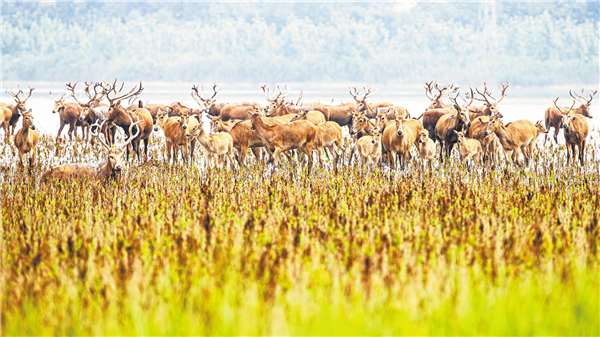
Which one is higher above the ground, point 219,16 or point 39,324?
point 219,16

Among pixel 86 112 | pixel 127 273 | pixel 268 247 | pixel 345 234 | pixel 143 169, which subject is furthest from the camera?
pixel 86 112

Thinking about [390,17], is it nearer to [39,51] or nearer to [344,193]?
[39,51]

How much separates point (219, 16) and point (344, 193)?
510ft

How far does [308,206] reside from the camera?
8.59 metres

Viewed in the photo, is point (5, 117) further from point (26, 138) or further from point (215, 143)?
point (215, 143)

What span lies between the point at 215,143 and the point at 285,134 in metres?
1.41

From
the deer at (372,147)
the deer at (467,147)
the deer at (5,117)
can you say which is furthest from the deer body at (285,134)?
the deer at (5,117)

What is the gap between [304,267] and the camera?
5691 mm

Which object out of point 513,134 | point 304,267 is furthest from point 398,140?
point 304,267

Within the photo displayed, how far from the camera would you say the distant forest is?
121062mm

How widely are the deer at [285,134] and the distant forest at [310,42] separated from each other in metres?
104

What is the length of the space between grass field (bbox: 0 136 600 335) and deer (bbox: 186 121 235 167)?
5044mm

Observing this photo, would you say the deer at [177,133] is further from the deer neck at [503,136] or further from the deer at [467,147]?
the deer neck at [503,136]

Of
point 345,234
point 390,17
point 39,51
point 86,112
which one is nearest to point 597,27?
point 390,17
